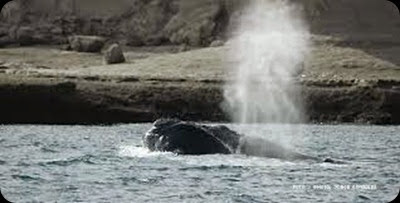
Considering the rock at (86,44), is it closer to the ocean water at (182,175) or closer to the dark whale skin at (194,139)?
the ocean water at (182,175)

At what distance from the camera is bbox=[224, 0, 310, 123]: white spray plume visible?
54375 millimetres

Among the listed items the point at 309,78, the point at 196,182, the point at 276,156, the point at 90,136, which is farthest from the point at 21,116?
the point at 196,182

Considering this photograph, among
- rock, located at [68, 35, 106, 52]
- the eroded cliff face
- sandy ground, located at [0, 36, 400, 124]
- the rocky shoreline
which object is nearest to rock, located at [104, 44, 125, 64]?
sandy ground, located at [0, 36, 400, 124]

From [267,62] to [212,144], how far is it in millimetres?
34799

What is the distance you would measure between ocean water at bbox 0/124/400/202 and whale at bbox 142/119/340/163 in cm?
62

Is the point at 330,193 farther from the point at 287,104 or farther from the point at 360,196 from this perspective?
the point at 287,104

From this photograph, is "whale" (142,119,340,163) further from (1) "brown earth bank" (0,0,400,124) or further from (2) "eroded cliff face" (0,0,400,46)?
(2) "eroded cliff face" (0,0,400,46)

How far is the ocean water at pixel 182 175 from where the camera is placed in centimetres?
2092

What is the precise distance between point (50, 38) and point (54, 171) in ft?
194

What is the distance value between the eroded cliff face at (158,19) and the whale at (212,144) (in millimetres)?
46391

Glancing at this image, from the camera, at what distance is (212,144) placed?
1109 inches

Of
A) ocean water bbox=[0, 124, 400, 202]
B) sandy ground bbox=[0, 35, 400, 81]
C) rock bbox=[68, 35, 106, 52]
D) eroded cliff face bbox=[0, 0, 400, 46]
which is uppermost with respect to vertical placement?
eroded cliff face bbox=[0, 0, 400, 46]

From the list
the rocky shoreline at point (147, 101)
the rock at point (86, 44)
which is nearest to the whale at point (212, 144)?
the rocky shoreline at point (147, 101)

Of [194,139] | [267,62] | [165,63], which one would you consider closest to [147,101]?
[267,62]
